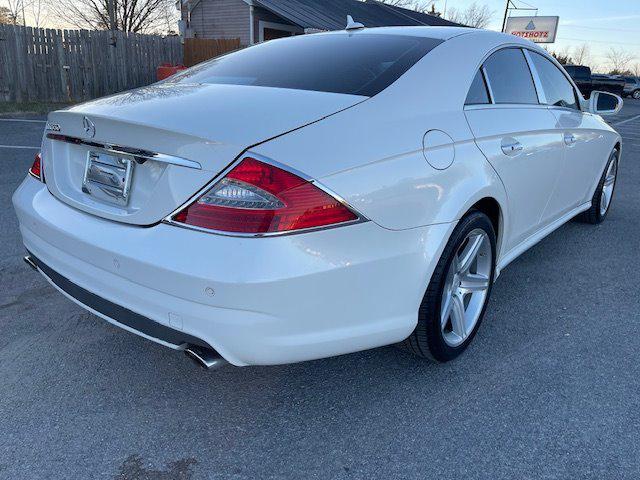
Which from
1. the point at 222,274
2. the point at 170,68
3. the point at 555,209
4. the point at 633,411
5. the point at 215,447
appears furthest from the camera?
the point at 170,68

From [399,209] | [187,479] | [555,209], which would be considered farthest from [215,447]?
[555,209]

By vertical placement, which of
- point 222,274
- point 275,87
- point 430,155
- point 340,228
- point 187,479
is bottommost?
point 187,479

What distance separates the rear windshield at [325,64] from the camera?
7.68 feet

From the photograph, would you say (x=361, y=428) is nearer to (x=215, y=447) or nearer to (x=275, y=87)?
(x=215, y=447)

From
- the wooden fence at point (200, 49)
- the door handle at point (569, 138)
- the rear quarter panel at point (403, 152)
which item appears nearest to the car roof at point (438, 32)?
the rear quarter panel at point (403, 152)

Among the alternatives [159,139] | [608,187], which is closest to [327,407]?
[159,139]

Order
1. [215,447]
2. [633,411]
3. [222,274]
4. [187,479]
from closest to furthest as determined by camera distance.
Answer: [222,274] → [187,479] → [215,447] → [633,411]

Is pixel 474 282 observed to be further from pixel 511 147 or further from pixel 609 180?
pixel 609 180

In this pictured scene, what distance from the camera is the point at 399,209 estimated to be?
1.99 meters

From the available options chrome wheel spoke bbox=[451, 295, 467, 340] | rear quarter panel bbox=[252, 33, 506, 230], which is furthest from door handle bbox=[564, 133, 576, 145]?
chrome wheel spoke bbox=[451, 295, 467, 340]

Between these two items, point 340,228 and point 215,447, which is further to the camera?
point 215,447

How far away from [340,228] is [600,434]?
138 cm

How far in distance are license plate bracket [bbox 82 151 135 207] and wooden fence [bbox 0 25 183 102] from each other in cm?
1308

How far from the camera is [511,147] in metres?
2.75
